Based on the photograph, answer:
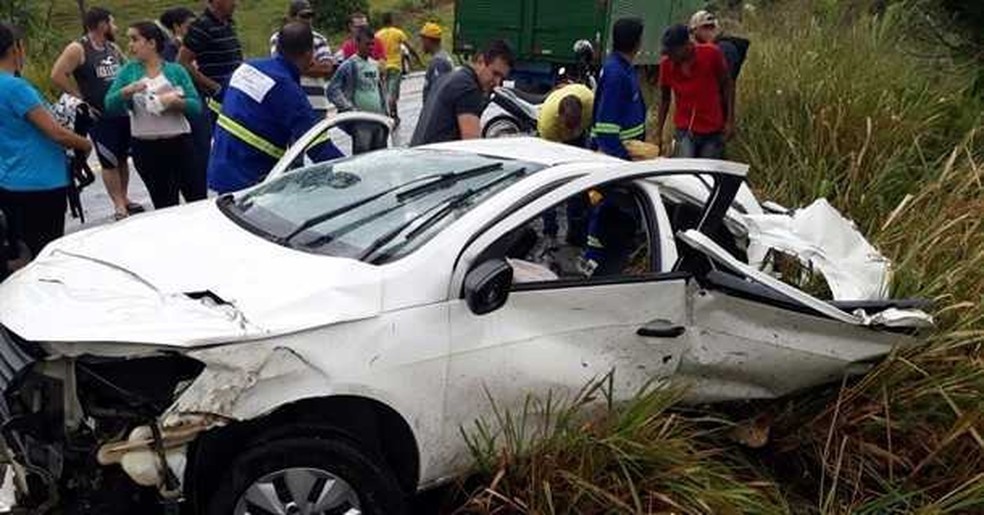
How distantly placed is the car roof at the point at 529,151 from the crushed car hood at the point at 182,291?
3.28 feet

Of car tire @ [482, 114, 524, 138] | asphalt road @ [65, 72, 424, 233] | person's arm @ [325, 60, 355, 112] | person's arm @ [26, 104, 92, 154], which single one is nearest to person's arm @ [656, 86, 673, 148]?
car tire @ [482, 114, 524, 138]

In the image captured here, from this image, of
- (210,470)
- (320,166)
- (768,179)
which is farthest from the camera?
(768,179)

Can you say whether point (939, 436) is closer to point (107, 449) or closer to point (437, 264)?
point (437, 264)

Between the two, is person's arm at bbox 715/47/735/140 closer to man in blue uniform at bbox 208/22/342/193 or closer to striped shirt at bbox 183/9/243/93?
man in blue uniform at bbox 208/22/342/193

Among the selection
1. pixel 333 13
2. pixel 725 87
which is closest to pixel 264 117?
pixel 725 87

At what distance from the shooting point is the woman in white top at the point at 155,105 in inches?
216

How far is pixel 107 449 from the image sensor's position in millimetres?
2652

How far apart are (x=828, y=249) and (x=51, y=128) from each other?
361cm

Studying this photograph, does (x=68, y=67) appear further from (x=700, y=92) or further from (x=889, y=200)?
(x=889, y=200)

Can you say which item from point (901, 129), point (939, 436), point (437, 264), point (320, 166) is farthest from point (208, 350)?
point (901, 129)

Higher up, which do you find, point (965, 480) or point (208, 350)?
point (208, 350)

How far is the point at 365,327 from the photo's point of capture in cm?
285

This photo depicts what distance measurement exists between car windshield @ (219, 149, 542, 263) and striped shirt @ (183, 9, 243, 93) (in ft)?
9.51

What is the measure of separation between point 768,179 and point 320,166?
3.54m
